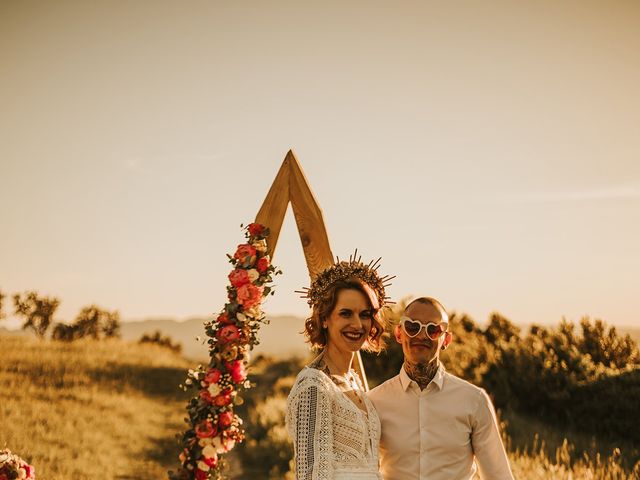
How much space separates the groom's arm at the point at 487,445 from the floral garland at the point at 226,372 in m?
1.73

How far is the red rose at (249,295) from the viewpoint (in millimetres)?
4359

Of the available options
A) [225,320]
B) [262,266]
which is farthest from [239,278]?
[225,320]

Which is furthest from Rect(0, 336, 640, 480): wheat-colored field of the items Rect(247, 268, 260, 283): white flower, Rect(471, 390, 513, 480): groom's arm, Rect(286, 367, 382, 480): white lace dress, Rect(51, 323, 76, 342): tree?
Rect(51, 323, 76, 342): tree

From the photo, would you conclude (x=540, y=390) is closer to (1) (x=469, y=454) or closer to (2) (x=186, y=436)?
(1) (x=469, y=454)

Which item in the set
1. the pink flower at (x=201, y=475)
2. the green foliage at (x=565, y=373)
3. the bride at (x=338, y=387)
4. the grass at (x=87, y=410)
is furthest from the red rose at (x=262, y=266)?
the green foliage at (x=565, y=373)

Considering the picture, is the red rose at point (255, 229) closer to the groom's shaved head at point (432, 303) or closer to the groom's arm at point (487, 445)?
the groom's shaved head at point (432, 303)

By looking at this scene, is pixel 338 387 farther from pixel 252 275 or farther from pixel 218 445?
pixel 252 275

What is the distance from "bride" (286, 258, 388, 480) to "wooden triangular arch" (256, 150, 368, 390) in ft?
1.80

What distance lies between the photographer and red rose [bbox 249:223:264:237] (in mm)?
4680

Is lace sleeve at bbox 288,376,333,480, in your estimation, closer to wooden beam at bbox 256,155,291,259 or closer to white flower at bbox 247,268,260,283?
white flower at bbox 247,268,260,283

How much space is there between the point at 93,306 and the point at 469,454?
3401 cm

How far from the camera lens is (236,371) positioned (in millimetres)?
4297

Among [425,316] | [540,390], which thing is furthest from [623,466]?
[425,316]

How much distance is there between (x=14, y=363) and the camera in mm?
15703
